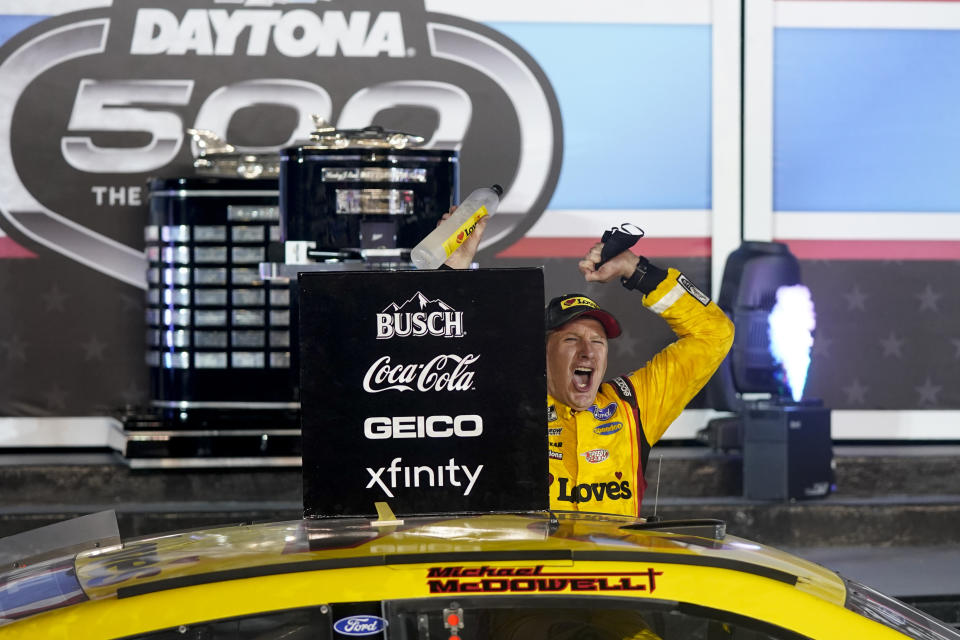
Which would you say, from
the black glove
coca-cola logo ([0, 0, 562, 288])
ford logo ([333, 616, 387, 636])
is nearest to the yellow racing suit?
the black glove

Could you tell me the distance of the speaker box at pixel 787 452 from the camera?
24.0 ft

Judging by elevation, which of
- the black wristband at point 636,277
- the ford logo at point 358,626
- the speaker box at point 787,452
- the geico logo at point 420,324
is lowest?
the speaker box at point 787,452

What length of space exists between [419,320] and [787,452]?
4987 mm

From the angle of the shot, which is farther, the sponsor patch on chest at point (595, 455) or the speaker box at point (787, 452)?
the speaker box at point (787, 452)

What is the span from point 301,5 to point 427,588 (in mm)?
6591

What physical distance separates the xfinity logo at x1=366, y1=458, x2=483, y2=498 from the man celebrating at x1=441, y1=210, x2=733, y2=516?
3.20 feet

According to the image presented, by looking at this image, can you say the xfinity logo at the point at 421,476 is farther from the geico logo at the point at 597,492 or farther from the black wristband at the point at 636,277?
the black wristband at the point at 636,277

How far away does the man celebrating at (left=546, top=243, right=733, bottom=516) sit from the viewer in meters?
3.70

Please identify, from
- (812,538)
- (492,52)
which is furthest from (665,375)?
(492,52)

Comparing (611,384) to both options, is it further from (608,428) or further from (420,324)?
(420,324)

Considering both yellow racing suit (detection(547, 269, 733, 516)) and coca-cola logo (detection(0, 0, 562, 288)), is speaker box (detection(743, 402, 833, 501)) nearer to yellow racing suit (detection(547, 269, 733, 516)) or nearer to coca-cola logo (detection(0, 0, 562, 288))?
coca-cola logo (detection(0, 0, 562, 288))

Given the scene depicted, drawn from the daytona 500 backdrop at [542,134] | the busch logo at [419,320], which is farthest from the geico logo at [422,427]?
the daytona 500 backdrop at [542,134]

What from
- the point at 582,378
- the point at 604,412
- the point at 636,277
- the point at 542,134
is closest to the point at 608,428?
the point at 604,412

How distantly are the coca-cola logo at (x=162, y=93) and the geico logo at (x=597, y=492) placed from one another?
494 centimetres
